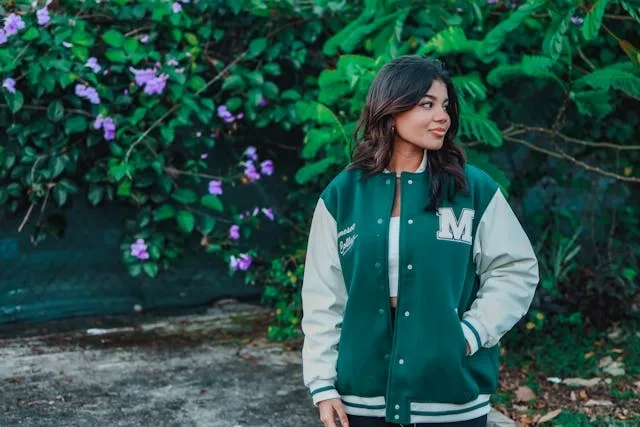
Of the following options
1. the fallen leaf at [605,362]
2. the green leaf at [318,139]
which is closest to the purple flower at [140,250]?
the green leaf at [318,139]

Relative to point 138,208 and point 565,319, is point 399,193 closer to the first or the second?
point 565,319

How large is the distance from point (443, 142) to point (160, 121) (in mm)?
3362

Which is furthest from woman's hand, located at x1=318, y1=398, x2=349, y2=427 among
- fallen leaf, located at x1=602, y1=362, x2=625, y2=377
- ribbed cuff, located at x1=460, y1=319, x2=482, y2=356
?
fallen leaf, located at x1=602, y1=362, x2=625, y2=377

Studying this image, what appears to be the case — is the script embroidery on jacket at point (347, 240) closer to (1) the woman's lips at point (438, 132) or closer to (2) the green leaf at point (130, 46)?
(1) the woman's lips at point (438, 132)

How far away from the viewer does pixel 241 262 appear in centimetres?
607

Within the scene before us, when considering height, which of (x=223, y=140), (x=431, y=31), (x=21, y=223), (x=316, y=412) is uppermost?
(x=431, y=31)

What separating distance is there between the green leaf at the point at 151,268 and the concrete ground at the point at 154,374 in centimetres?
34

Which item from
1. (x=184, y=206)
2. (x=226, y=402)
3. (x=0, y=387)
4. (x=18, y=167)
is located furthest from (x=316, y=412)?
(x=18, y=167)

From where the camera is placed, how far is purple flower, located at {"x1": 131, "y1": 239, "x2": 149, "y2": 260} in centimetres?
587

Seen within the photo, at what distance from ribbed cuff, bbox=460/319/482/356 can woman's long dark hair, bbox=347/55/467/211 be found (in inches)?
12.3

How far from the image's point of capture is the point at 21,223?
5.99 m

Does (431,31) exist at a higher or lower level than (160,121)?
higher

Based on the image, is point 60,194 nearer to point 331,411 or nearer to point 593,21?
point 593,21

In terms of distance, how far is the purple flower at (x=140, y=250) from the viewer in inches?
231
